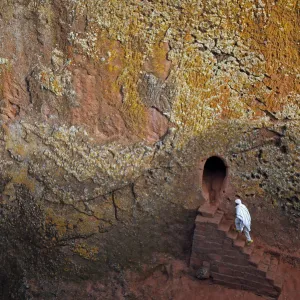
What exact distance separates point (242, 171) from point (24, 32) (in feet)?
13.1

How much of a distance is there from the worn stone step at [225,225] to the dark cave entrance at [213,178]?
1.20 feet

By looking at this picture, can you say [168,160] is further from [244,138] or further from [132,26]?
[132,26]

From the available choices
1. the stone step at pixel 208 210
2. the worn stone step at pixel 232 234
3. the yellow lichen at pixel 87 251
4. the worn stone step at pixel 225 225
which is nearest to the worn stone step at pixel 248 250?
the worn stone step at pixel 232 234

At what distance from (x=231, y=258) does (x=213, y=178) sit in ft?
4.26

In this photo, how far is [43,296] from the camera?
8.50 meters

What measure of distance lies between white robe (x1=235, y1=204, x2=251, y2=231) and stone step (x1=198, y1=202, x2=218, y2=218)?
1.36 feet

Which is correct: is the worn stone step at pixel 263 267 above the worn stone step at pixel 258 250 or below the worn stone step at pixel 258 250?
below

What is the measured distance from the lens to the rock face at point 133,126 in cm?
730

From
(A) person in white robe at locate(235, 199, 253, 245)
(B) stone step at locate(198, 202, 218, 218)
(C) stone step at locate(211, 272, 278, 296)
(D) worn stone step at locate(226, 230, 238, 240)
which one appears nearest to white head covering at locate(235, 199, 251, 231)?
(A) person in white robe at locate(235, 199, 253, 245)

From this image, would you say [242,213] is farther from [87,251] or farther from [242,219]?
[87,251]

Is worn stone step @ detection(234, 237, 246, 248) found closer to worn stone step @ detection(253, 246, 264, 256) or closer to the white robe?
the white robe

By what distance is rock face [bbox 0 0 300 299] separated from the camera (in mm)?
7305

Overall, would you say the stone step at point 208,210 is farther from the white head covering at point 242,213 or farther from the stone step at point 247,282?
the stone step at point 247,282

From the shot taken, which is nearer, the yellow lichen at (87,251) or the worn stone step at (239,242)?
the worn stone step at (239,242)
